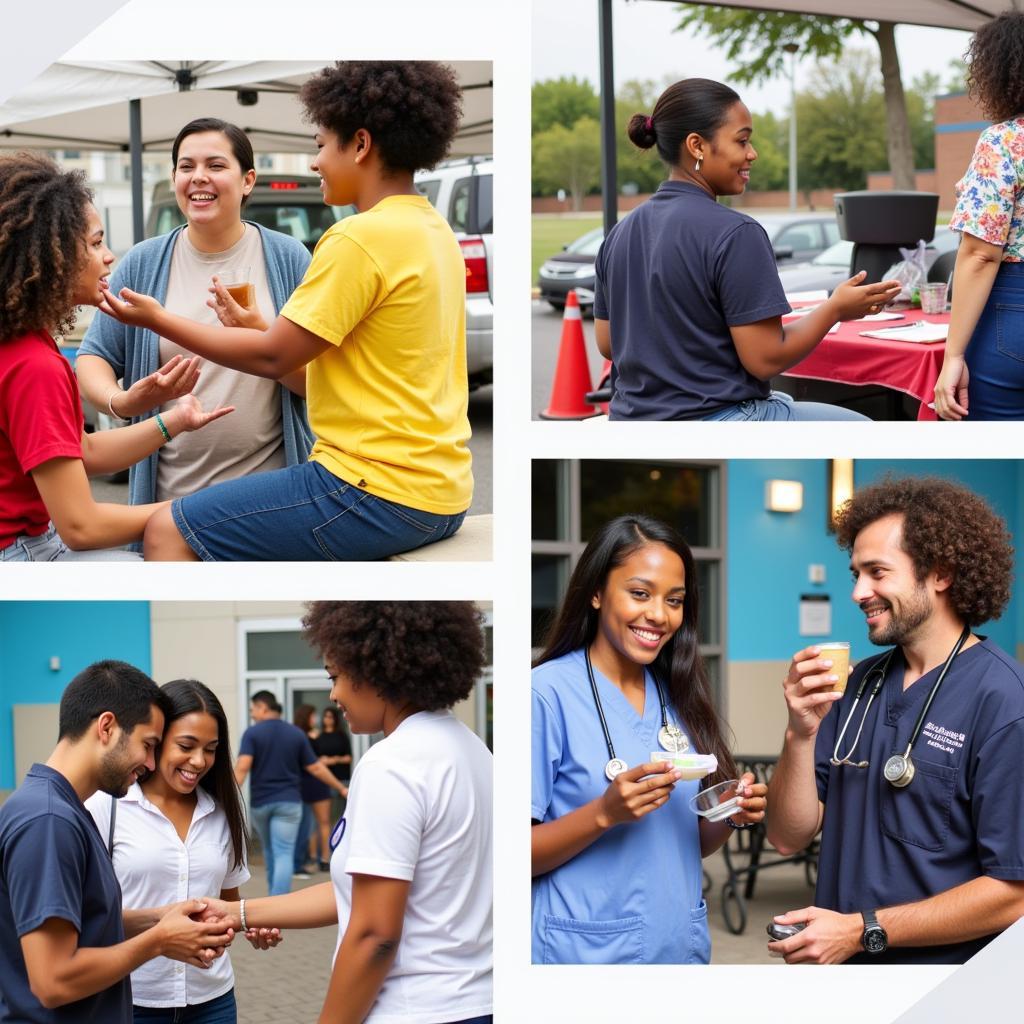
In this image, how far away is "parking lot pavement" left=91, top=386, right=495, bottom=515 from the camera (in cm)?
469

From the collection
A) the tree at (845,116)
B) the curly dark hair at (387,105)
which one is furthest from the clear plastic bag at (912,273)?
the tree at (845,116)

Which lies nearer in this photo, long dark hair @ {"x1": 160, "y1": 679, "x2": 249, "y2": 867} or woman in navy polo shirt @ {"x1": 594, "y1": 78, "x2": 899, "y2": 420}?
woman in navy polo shirt @ {"x1": 594, "y1": 78, "x2": 899, "y2": 420}

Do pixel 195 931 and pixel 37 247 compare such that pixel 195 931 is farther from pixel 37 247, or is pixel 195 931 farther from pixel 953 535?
pixel 953 535

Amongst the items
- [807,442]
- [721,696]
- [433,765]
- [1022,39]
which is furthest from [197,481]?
[721,696]

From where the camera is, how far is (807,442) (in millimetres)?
2195

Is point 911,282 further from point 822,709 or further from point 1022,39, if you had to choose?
point 822,709

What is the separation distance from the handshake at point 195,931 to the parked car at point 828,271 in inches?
114

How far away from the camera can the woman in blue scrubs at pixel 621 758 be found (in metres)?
2.13

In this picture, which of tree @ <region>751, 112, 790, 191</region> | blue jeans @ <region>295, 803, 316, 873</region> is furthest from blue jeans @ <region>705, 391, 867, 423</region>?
tree @ <region>751, 112, 790, 191</region>

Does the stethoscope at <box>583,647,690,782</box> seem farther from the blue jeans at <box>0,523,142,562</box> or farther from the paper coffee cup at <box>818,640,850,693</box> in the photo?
the blue jeans at <box>0,523,142,562</box>

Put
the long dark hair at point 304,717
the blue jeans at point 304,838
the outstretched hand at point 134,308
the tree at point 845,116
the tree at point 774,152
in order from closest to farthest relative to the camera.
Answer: the outstretched hand at point 134,308
the blue jeans at point 304,838
the long dark hair at point 304,717
the tree at point 845,116
the tree at point 774,152

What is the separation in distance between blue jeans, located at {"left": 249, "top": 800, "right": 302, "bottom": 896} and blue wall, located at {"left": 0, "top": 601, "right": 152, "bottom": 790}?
0.84 meters

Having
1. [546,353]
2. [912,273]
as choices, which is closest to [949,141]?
[546,353]

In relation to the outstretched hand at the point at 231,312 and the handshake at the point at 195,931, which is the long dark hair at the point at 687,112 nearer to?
the outstretched hand at the point at 231,312
